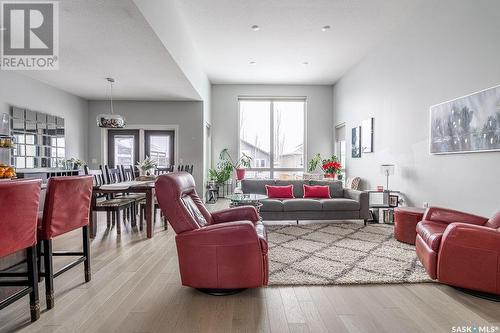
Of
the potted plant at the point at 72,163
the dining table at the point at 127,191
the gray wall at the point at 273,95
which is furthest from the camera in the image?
the gray wall at the point at 273,95

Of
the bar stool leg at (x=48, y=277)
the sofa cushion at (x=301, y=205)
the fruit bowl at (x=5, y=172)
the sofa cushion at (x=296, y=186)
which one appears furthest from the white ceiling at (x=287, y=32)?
the bar stool leg at (x=48, y=277)

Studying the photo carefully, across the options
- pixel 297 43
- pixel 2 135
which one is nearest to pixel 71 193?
pixel 2 135

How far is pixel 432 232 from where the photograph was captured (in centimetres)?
256

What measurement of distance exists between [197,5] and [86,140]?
5300 millimetres

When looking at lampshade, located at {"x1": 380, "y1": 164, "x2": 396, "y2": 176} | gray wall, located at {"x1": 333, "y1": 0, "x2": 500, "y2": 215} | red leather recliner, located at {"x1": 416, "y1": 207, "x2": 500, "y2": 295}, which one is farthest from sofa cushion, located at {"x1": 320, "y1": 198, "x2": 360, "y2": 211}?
red leather recliner, located at {"x1": 416, "y1": 207, "x2": 500, "y2": 295}

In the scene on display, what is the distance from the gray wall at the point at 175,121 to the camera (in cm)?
743

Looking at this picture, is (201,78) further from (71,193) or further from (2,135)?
(71,193)

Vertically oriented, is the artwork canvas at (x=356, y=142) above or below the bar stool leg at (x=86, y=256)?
above

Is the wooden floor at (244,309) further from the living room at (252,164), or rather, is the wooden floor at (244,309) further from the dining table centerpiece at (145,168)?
the dining table centerpiece at (145,168)

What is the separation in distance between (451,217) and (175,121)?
6435 mm

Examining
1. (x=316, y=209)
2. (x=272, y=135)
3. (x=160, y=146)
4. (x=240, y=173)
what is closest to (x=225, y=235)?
(x=316, y=209)

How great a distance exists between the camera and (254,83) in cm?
852

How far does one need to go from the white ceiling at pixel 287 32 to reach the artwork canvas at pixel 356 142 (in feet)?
5.53

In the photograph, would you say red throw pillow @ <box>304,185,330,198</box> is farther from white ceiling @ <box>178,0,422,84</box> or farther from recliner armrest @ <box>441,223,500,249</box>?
white ceiling @ <box>178,0,422,84</box>
